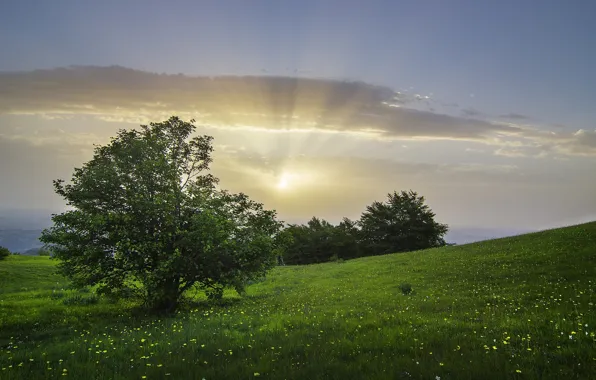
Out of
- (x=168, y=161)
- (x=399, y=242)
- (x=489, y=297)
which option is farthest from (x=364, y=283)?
(x=399, y=242)

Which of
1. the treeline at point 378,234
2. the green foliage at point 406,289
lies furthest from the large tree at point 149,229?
the treeline at point 378,234

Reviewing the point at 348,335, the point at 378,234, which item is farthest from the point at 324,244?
the point at 348,335

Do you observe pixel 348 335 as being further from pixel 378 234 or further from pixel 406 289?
pixel 378 234

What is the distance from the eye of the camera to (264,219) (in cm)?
2153

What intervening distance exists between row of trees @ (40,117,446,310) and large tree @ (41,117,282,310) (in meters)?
0.05

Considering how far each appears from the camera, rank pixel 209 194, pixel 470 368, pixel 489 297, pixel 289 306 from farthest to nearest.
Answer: pixel 209 194
pixel 289 306
pixel 489 297
pixel 470 368

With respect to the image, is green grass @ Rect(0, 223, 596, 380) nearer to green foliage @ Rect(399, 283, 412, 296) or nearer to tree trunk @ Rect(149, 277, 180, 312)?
green foliage @ Rect(399, 283, 412, 296)

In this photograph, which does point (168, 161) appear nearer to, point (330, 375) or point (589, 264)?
point (330, 375)

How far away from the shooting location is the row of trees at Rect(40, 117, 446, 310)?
1734 cm

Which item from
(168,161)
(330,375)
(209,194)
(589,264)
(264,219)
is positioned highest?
(168,161)

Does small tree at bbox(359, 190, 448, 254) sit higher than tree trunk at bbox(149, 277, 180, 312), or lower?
higher

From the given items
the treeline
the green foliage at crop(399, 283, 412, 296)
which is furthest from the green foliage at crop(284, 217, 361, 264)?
the green foliage at crop(399, 283, 412, 296)

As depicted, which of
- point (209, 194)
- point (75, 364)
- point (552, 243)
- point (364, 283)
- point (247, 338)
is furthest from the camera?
point (552, 243)

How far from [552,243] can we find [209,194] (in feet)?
93.8
